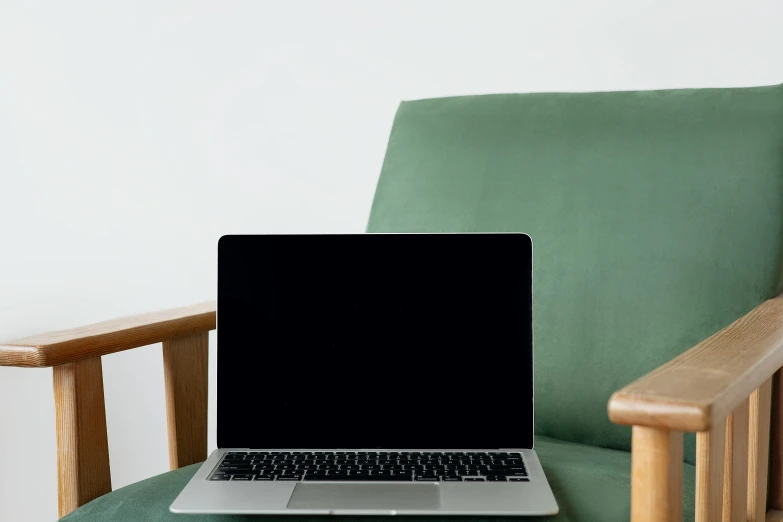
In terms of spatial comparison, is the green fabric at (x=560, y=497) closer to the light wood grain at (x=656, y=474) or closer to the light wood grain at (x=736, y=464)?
the light wood grain at (x=736, y=464)

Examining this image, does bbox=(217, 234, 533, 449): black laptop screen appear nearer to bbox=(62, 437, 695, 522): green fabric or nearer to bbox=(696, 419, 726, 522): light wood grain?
bbox=(62, 437, 695, 522): green fabric

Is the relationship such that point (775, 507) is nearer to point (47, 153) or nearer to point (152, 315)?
point (152, 315)

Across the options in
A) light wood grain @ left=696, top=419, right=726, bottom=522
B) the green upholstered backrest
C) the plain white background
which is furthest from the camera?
the plain white background

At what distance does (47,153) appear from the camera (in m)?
1.76

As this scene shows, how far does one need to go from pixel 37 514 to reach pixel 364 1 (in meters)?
1.23

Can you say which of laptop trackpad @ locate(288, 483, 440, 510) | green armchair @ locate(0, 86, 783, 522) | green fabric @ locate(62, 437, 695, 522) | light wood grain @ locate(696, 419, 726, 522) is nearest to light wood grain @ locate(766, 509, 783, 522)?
green armchair @ locate(0, 86, 783, 522)

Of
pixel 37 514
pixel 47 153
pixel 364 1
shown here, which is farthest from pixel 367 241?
pixel 37 514

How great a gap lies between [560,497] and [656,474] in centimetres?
24

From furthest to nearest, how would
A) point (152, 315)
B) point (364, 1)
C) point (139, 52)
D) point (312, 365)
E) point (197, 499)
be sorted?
point (139, 52) < point (364, 1) < point (152, 315) < point (312, 365) < point (197, 499)

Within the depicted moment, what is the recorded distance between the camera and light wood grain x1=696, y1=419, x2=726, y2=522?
2.18 ft

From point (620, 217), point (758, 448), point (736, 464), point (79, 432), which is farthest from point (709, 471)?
point (79, 432)

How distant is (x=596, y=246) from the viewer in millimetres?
1039

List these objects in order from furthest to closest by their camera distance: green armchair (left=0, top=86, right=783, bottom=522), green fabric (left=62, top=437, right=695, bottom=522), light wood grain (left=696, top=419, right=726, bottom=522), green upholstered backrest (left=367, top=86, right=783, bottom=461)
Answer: green upholstered backrest (left=367, top=86, right=783, bottom=461), green armchair (left=0, top=86, right=783, bottom=522), green fabric (left=62, top=437, right=695, bottom=522), light wood grain (left=696, top=419, right=726, bottom=522)

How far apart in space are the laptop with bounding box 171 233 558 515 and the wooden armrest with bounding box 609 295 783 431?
23 cm
